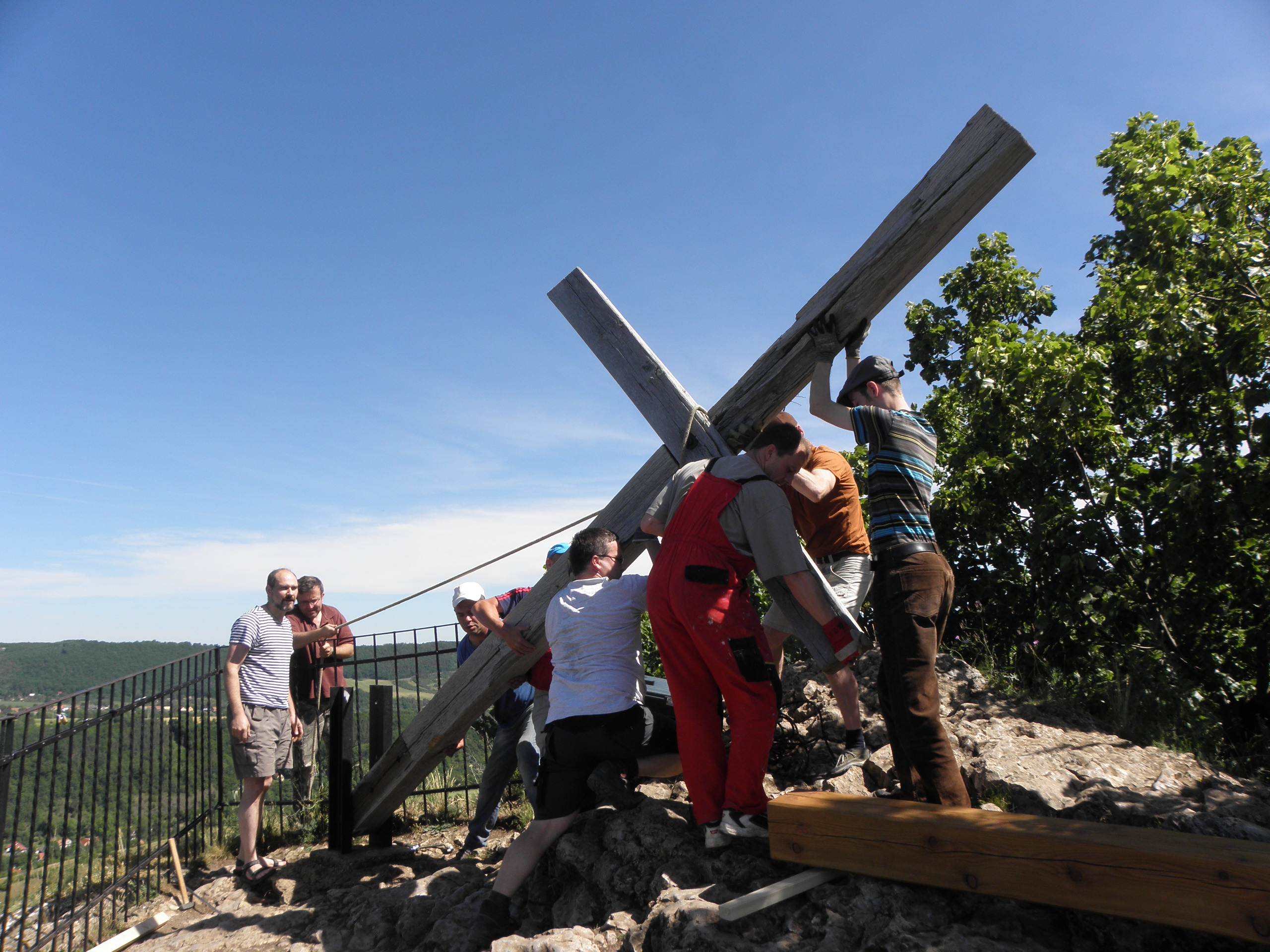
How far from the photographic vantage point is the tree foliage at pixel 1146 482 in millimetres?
4387

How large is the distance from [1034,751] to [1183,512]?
7.18 ft

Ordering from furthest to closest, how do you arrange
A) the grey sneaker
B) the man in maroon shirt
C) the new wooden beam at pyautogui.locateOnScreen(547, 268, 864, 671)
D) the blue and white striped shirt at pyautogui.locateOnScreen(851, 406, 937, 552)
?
1. the man in maroon shirt
2. the grey sneaker
3. the new wooden beam at pyautogui.locateOnScreen(547, 268, 864, 671)
4. the blue and white striped shirt at pyautogui.locateOnScreen(851, 406, 937, 552)

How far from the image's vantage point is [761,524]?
2951 mm

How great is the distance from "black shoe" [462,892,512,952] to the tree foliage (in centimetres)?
338

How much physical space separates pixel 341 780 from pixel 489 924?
2.41 meters

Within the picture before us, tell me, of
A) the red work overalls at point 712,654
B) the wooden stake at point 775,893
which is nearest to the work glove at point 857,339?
the red work overalls at point 712,654

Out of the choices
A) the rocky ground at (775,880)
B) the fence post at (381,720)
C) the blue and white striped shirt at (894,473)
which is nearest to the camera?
the rocky ground at (775,880)

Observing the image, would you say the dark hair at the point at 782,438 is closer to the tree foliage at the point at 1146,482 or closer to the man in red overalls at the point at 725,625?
the man in red overalls at the point at 725,625

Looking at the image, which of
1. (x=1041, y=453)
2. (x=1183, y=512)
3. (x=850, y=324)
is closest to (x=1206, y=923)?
(x=850, y=324)

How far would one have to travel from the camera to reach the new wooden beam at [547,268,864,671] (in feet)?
10.1

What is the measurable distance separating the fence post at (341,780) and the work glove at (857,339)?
4201 mm

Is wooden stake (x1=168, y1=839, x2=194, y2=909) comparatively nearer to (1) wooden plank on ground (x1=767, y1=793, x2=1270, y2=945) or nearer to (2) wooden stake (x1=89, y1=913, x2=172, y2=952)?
(2) wooden stake (x1=89, y1=913, x2=172, y2=952)

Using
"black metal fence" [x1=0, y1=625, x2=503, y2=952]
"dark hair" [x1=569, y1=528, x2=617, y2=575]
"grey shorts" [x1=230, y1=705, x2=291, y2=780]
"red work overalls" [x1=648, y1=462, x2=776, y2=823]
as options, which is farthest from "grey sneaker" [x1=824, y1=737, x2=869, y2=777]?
"grey shorts" [x1=230, y1=705, x2=291, y2=780]

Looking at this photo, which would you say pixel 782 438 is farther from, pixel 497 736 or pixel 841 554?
pixel 497 736
